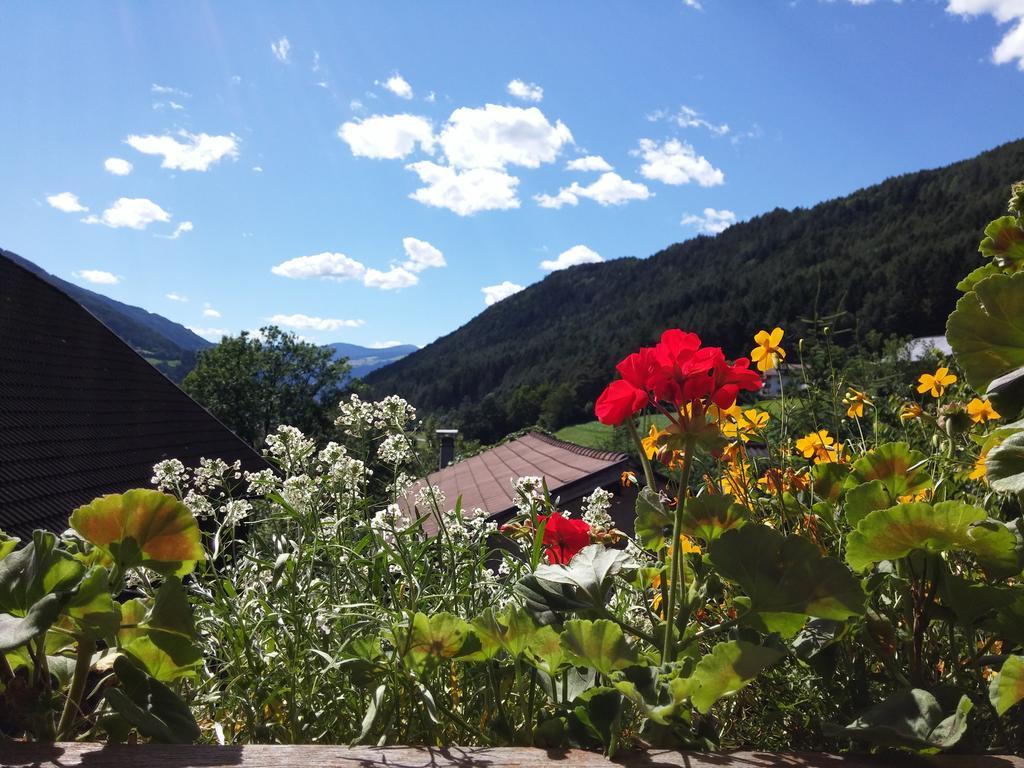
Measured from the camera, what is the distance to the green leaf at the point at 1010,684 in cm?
56

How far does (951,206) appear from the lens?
191 feet

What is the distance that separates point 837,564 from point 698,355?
0.28m

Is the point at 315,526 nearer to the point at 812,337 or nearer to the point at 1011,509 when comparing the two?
the point at 1011,509

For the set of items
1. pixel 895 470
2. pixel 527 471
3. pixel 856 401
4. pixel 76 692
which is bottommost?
pixel 527 471

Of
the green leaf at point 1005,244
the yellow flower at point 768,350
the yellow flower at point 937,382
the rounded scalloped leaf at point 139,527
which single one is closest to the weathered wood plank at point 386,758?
the rounded scalloped leaf at point 139,527

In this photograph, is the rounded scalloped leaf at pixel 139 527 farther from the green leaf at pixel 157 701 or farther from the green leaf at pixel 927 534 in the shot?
the green leaf at pixel 927 534

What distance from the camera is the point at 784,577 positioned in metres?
0.66

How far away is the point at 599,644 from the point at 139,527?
497 millimetres

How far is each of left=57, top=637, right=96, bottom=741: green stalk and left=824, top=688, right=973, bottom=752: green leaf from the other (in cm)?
75

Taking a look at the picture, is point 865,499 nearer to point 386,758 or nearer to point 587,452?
point 386,758

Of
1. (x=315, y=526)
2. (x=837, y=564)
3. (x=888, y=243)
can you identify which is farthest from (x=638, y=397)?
(x=888, y=243)

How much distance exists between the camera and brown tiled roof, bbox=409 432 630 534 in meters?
7.97

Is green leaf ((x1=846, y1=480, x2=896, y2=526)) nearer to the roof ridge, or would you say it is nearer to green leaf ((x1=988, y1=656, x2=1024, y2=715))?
green leaf ((x1=988, y1=656, x2=1024, y2=715))

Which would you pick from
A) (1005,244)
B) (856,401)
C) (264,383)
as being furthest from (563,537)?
(264,383)
